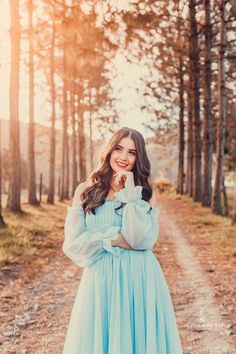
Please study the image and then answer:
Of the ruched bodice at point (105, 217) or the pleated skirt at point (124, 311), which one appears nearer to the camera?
the pleated skirt at point (124, 311)

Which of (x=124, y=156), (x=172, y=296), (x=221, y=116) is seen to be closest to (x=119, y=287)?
(x=124, y=156)

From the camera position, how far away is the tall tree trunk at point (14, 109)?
15.6 m

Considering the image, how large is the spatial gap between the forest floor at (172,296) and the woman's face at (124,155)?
241 centimetres

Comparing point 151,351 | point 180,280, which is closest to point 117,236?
point 151,351

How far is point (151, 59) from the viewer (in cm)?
2489

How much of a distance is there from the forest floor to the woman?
5.61 feet

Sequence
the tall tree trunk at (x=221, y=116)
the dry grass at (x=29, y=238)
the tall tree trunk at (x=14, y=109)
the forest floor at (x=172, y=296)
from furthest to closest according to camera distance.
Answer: the tall tree trunk at (x=221, y=116)
the tall tree trunk at (x=14, y=109)
the dry grass at (x=29, y=238)
the forest floor at (x=172, y=296)

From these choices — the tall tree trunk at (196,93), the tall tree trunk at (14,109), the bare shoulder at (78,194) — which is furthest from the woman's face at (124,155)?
the tall tree trunk at (196,93)

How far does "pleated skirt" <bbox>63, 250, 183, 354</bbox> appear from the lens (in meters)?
3.85

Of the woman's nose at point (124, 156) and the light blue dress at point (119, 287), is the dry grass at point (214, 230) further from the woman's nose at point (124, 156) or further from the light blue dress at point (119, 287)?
the woman's nose at point (124, 156)

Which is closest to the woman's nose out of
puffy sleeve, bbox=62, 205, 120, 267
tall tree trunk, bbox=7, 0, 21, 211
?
puffy sleeve, bbox=62, 205, 120, 267

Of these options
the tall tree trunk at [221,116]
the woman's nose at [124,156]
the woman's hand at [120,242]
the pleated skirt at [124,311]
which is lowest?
the pleated skirt at [124,311]

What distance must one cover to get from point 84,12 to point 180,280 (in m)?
9.59

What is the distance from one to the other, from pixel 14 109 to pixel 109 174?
12615 mm
